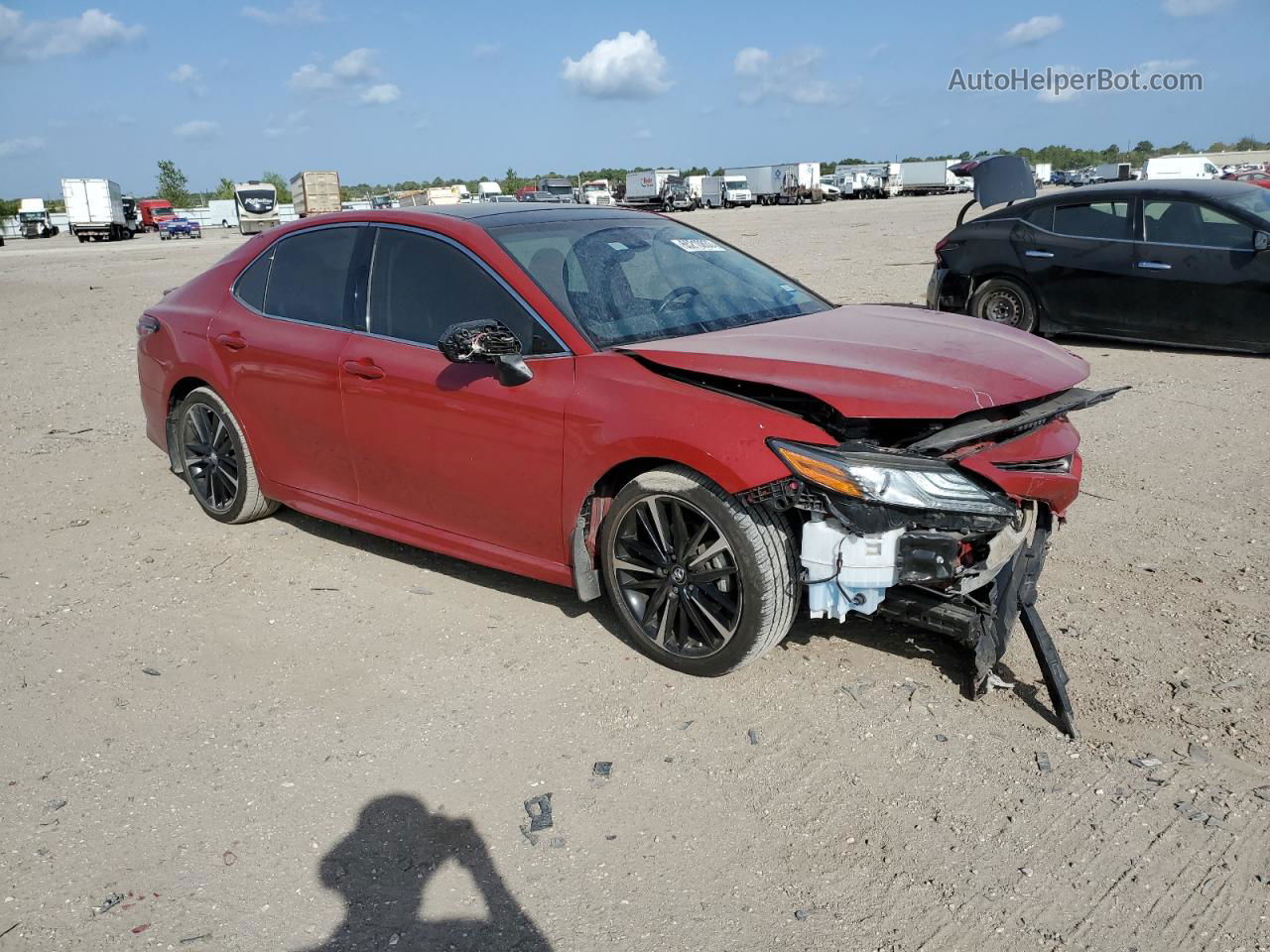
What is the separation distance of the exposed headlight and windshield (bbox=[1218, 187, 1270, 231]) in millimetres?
7165

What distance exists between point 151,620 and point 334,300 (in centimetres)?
166

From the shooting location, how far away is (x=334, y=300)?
195 inches

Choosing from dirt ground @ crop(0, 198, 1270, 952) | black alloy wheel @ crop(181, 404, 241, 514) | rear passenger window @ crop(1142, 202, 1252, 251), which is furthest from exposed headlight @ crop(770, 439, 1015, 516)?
rear passenger window @ crop(1142, 202, 1252, 251)

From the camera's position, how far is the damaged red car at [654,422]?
11.4 ft

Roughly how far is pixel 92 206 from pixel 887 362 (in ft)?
194

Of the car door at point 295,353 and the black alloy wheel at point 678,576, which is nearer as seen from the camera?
the black alloy wheel at point 678,576

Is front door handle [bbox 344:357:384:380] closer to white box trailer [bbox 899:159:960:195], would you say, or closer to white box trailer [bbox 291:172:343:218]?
white box trailer [bbox 291:172:343:218]

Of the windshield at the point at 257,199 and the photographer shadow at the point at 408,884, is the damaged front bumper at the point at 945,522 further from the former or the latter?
the windshield at the point at 257,199

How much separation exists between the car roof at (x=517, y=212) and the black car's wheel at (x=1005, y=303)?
19.9 feet

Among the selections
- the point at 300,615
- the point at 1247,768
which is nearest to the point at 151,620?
the point at 300,615

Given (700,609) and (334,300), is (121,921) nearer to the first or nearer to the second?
(700,609)

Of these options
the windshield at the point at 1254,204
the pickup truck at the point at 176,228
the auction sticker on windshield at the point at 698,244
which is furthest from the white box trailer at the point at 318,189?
the auction sticker on windshield at the point at 698,244

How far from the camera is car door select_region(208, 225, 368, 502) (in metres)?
4.90

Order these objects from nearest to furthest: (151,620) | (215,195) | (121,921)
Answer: (121,921) → (151,620) → (215,195)
